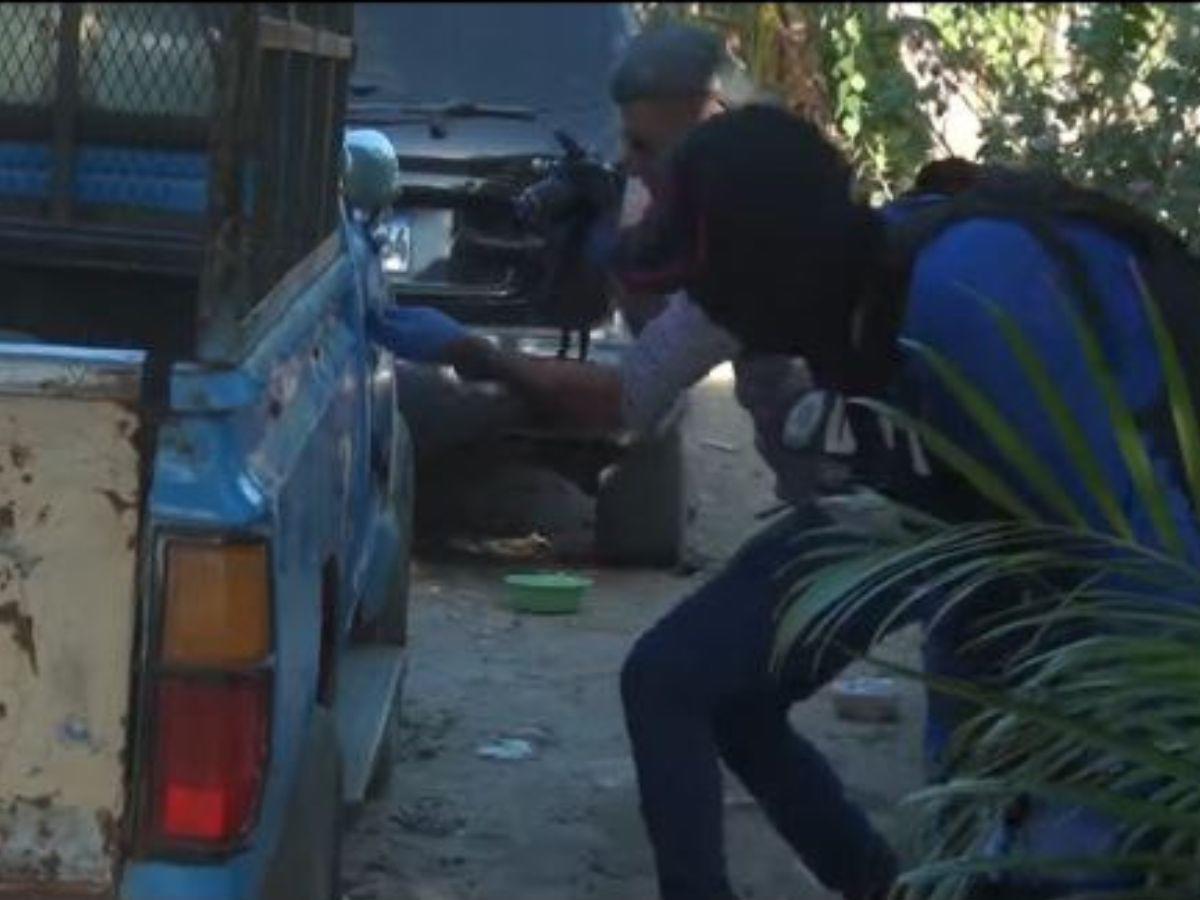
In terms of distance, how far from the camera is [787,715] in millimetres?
4969

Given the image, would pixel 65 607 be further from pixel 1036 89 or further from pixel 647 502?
pixel 647 502

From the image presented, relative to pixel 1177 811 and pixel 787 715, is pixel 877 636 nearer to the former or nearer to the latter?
pixel 787 715

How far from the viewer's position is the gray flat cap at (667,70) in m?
5.05

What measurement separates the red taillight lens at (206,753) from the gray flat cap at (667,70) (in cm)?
167

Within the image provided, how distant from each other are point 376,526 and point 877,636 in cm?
158

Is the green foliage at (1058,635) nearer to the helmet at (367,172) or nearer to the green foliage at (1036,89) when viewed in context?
the green foliage at (1036,89)

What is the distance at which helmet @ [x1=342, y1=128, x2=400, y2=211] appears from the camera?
5.88 metres

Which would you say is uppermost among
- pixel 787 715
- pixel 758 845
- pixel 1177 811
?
pixel 1177 811

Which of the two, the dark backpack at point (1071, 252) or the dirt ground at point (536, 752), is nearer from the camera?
the dark backpack at point (1071, 252)

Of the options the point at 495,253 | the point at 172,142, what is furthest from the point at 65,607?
the point at 495,253

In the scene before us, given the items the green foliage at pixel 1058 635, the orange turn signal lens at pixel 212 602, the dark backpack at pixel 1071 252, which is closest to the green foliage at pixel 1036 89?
the dark backpack at pixel 1071 252

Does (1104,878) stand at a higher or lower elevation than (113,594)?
lower

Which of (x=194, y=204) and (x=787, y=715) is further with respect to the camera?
(x=194, y=204)

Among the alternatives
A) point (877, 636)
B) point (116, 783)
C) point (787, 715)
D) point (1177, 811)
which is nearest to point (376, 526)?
point (787, 715)
